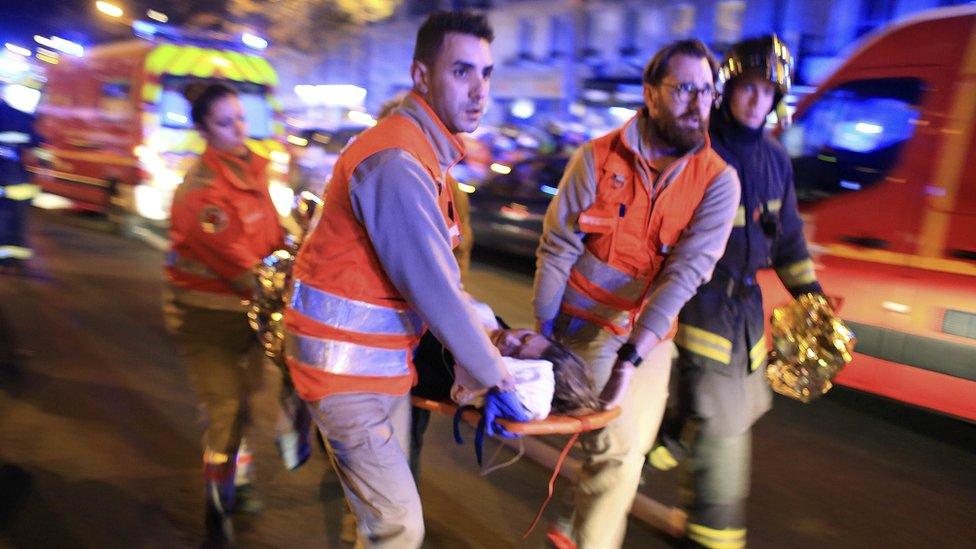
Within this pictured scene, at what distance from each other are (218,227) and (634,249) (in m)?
1.72

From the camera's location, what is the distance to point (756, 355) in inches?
134

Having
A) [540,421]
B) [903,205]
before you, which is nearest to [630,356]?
[540,421]

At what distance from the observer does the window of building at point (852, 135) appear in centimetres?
567

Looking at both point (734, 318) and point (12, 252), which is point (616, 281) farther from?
point (12, 252)

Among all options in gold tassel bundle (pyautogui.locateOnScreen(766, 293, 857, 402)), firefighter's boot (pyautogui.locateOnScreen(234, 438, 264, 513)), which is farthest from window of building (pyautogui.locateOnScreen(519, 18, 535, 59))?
gold tassel bundle (pyautogui.locateOnScreen(766, 293, 857, 402))

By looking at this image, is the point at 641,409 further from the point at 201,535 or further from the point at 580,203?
the point at 201,535

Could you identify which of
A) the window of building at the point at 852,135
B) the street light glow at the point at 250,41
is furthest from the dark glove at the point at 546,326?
the street light glow at the point at 250,41

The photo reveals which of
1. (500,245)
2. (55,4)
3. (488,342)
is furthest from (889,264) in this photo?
(55,4)

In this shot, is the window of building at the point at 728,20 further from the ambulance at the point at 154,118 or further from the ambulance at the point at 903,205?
the ambulance at the point at 903,205

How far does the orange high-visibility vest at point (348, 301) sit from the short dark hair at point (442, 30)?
0.70 feet

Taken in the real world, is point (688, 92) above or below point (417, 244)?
above

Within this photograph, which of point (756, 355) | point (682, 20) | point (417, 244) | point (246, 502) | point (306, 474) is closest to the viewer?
point (417, 244)

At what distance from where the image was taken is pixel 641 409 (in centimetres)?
320

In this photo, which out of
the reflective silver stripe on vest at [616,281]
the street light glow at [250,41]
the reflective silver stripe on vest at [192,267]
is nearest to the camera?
the reflective silver stripe on vest at [616,281]
